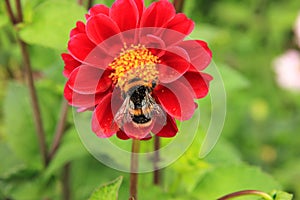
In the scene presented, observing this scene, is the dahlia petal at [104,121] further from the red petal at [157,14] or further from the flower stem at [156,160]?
the flower stem at [156,160]

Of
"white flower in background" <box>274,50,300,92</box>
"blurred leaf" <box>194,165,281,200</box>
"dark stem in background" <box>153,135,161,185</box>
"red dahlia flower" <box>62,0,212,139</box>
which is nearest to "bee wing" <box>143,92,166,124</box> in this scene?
"red dahlia flower" <box>62,0,212,139</box>

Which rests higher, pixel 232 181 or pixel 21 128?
pixel 232 181

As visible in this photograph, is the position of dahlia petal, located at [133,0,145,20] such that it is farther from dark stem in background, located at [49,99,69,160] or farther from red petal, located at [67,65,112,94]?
dark stem in background, located at [49,99,69,160]

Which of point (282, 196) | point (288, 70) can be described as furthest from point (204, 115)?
point (288, 70)

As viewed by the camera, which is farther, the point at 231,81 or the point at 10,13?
the point at 231,81

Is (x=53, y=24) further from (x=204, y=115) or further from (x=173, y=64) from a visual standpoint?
(x=204, y=115)

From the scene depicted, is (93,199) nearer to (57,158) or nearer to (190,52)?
(190,52)
